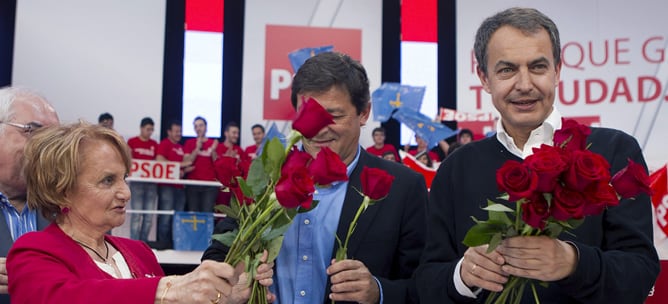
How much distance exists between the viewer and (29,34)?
30.5 ft

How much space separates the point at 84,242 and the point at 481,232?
2.98ft

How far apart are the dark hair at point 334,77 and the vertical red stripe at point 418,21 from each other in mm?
8527

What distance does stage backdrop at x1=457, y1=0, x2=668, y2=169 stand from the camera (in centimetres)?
854

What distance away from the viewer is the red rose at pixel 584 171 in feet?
3.51

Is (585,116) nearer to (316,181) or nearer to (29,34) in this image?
(29,34)

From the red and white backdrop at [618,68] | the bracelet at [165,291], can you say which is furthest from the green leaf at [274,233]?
the red and white backdrop at [618,68]

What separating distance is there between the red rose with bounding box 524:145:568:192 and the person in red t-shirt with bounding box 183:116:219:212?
6069mm

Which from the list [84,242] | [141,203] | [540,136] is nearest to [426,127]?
[141,203]

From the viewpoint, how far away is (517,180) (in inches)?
43.1

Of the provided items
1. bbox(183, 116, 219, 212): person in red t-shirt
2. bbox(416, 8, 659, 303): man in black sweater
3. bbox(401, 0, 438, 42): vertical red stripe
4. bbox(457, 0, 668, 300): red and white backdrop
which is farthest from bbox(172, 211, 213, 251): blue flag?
bbox(401, 0, 438, 42): vertical red stripe

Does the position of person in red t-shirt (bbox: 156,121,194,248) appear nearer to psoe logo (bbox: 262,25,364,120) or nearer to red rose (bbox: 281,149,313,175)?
psoe logo (bbox: 262,25,364,120)

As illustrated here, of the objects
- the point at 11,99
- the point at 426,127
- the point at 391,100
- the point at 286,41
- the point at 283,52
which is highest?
the point at 286,41

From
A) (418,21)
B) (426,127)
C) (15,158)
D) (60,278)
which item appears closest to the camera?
(60,278)

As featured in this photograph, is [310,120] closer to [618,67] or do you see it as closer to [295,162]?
[295,162]
